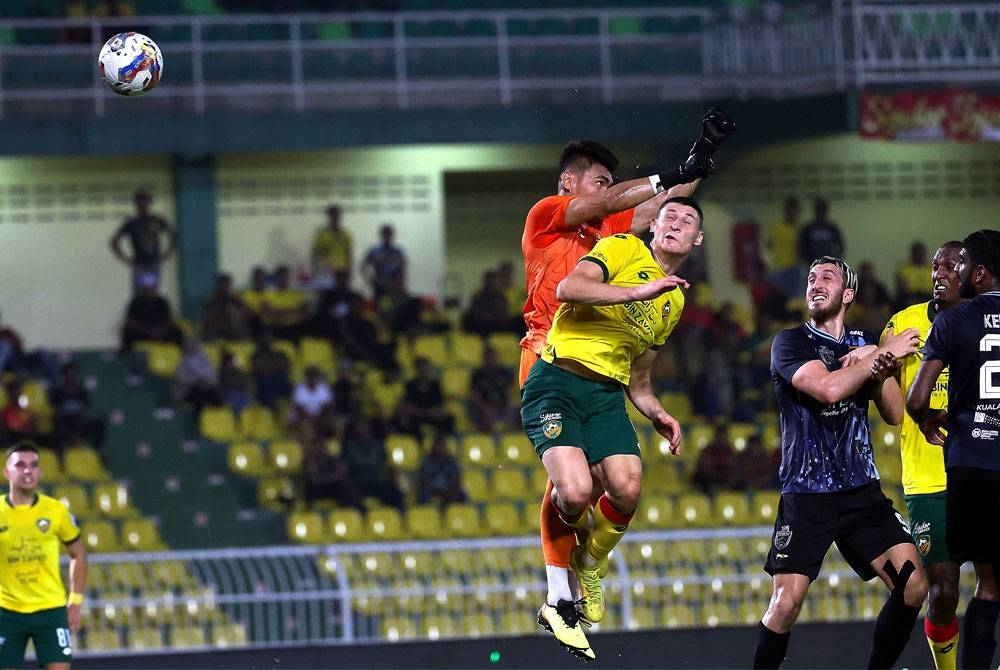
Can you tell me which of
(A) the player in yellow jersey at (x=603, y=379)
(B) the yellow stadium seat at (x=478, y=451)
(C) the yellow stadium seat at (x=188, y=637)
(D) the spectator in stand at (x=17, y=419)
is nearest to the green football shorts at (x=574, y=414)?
(A) the player in yellow jersey at (x=603, y=379)

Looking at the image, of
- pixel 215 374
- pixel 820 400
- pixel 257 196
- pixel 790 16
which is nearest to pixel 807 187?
pixel 790 16

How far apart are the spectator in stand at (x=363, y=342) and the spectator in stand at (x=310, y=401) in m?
0.89

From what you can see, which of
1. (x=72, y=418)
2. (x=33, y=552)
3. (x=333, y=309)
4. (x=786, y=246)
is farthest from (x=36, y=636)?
(x=786, y=246)

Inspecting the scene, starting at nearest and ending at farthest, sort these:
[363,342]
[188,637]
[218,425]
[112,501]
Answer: [188,637]
[112,501]
[218,425]
[363,342]

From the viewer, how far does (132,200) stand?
21625mm

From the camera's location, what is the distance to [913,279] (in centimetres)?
2088

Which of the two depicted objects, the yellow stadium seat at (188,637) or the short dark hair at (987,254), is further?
the yellow stadium seat at (188,637)

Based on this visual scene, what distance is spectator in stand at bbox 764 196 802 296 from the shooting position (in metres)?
21.2

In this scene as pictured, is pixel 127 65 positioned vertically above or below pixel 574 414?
above

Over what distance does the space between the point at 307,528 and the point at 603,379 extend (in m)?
8.59

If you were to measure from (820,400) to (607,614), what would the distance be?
20.8 feet

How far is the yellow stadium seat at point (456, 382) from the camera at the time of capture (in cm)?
1916

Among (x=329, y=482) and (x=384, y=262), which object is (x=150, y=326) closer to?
(x=384, y=262)

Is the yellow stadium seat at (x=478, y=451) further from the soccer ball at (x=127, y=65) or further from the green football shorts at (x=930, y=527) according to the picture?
the green football shorts at (x=930, y=527)
